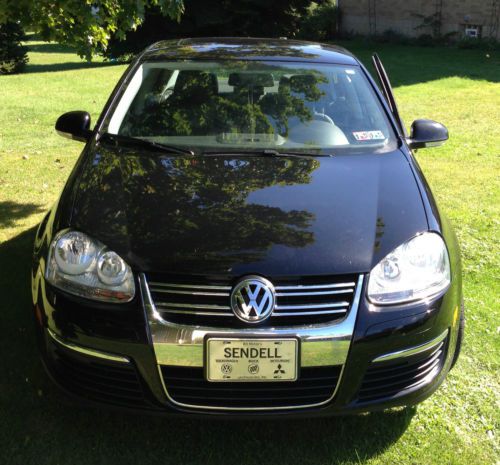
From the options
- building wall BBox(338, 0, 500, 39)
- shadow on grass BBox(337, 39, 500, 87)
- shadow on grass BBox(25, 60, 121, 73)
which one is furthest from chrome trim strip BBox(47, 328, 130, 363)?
building wall BBox(338, 0, 500, 39)

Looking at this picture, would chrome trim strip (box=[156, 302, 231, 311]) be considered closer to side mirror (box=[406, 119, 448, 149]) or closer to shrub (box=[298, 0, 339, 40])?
side mirror (box=[406, 119, 448, 149])

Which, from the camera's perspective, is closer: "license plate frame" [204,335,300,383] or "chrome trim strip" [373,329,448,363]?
"license plate frame" [204,335,300,383]

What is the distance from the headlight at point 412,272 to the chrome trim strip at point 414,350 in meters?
0.18

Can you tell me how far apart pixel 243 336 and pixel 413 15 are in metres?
21.5

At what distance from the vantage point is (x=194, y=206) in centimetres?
253

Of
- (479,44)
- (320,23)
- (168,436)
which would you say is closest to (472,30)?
(479,44)

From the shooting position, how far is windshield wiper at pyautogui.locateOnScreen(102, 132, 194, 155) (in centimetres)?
304

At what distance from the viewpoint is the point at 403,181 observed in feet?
9.13

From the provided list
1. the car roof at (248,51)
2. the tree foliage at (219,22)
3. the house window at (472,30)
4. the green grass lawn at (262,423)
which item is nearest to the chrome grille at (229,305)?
the green grass lawn at (262,423)

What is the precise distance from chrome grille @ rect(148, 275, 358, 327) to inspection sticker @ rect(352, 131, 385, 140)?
1.25 meters

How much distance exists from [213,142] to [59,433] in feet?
5.05

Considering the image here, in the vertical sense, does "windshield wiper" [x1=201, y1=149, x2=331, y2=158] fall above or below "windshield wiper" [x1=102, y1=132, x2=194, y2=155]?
below

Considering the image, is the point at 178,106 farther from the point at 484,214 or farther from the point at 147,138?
the point at 484,214

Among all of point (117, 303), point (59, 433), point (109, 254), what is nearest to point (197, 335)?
point (117, 303)
